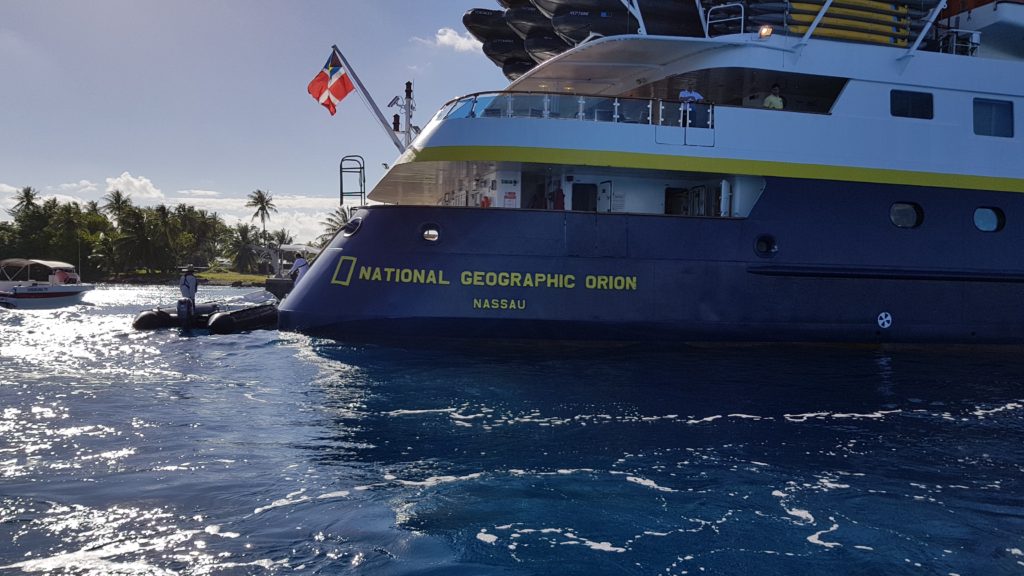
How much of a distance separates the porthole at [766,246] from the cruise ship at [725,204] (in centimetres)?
3

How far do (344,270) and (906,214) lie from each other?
9492 millimetres

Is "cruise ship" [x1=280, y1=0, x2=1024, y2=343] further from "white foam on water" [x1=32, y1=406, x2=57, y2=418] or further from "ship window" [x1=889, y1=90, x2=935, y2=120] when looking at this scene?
"white foam on water" [x1=32, y1=406, x2=57, y2=418]

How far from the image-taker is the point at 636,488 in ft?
16.1

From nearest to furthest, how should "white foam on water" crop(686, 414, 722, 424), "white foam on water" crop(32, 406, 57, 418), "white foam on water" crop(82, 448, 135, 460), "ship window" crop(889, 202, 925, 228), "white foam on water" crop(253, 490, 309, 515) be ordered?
"white foam on water" crop(253, 490, 309, 515), "white foam on water" crop(82, 448, 135, 460), "white foam on water" crop(32, 406, 57, 418), "white foam on water" crop(686, 414, 722, 424), "ship window" crop(889, 202, 925, 228)

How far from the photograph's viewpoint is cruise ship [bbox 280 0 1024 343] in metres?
10.8

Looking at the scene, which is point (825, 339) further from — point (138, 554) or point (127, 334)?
point (127, 334)

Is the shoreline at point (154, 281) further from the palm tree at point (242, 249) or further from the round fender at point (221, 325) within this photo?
the round fender at point (221, 325)

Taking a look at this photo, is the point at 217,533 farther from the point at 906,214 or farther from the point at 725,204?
the point at 906,214

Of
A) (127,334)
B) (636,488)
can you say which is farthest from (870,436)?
(127,334)

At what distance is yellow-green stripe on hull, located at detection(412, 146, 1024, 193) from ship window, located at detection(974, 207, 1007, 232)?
384 mm

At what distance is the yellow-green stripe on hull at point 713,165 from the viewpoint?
36.6 feet

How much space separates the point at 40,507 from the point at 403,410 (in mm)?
3397

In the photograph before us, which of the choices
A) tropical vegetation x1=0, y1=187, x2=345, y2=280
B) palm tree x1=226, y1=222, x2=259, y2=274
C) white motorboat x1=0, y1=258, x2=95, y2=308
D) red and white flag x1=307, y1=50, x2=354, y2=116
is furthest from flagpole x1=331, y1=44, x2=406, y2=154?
palm tree x1=226, y1=222, x2=259, y2=274

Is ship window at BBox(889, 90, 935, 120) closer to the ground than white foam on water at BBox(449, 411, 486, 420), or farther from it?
farther from it
